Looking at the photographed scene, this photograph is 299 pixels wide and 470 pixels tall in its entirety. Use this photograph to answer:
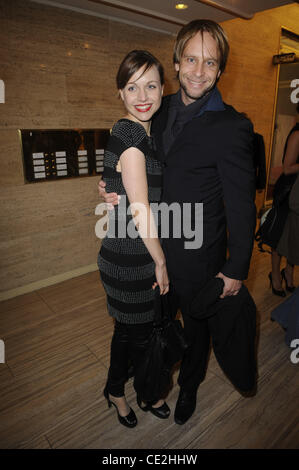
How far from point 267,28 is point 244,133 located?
4842 millimetres

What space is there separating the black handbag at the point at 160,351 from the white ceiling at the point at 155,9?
2.83m

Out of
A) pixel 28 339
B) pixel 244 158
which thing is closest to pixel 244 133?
pixel 244 158

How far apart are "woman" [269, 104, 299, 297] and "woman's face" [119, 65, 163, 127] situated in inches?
51.0

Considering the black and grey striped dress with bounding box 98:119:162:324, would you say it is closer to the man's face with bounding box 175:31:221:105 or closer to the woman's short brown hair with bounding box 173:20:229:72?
the man's face with bounding box 175:31:221:105

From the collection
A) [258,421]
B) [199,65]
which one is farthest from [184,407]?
[199,65]

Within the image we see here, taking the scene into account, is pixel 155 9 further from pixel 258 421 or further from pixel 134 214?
pixel 258 421

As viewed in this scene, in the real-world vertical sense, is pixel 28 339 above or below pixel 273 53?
below

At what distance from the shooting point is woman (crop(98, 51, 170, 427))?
122 centimetres

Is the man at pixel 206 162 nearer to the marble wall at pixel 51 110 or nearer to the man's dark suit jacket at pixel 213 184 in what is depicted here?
the man's dark suit jacket at pixel 213 184

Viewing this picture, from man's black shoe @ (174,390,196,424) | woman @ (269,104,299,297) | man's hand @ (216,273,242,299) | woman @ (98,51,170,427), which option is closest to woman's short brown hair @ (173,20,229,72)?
woman @ (98,51,170,427)

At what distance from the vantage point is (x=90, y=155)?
3.39m
